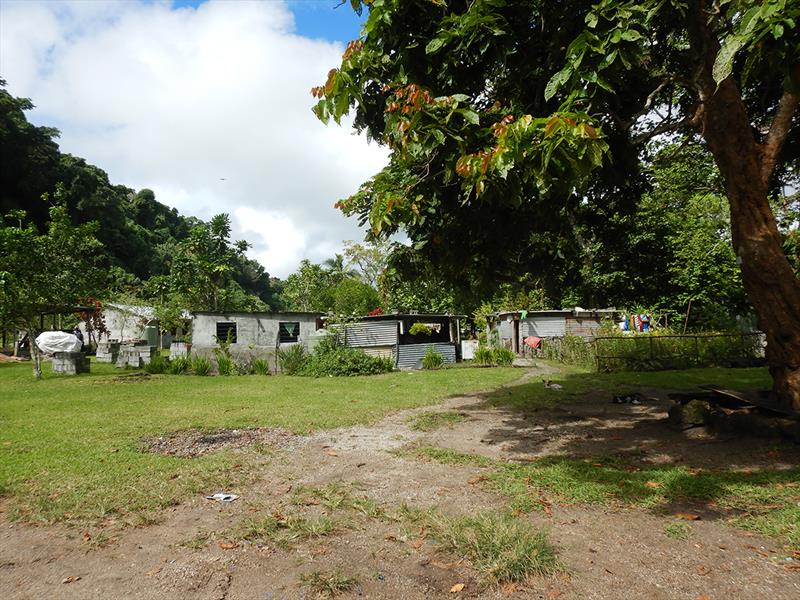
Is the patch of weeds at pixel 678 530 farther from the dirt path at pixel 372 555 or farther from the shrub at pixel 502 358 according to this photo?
the shrub at pixel 502 358

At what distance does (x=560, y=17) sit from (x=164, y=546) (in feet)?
20.9

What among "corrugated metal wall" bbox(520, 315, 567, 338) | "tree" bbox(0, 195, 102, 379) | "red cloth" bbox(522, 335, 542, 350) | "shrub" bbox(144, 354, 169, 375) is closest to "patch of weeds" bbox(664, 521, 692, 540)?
"tree" bbox(0, 195, 102, 379)

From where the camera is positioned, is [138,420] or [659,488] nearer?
[659,488]

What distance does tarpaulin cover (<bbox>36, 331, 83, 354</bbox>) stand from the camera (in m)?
22.1

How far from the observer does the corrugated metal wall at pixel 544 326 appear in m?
26.2

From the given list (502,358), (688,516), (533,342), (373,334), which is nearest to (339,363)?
(373,334)

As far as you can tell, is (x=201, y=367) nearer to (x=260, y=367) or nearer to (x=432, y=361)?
(x=260, y=367)

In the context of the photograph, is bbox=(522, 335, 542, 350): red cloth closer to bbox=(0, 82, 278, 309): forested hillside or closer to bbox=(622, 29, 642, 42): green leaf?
bbox=(0, 82, 278, 309): forested hillside

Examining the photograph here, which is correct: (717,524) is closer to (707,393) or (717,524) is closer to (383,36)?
(707,393)

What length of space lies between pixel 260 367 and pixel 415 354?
6.61m

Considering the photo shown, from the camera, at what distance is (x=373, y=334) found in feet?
72.8

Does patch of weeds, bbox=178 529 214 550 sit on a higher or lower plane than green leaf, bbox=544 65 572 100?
lower

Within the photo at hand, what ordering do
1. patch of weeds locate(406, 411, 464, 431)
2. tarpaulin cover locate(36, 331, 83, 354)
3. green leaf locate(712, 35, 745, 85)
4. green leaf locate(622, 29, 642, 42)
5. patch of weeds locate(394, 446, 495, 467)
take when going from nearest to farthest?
1. green leaf locate(712, 35, 745, 85)
2. green leaf locate(622, 29, 642, 42)
3. patch of weeds locate(394, 446, 495, 467)
4. patch of weeds locate(406, 411, 464, 431)
5. tarpaulin cover locate(36, 331, 83, 354)

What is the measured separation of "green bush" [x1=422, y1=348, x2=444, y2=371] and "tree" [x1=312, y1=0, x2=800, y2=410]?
41.3ft
